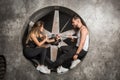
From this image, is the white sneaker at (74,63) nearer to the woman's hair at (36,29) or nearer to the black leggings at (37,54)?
the black leggings at (37,54)

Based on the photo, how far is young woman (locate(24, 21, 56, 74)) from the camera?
6.21 meters

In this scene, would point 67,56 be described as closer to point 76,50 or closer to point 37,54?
point 76,50

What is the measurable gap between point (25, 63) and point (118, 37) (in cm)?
198

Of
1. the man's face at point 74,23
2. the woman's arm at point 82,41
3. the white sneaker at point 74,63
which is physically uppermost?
the man's face at point 74,23

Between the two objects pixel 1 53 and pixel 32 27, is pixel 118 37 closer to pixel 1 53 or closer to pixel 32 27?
pixel 32 27

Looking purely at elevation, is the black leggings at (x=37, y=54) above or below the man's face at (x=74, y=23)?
below

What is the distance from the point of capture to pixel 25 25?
20.9 feet

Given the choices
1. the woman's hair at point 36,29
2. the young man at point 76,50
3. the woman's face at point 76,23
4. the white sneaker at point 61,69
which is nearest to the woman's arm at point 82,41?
the young man at point 76,50

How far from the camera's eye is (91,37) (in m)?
6.30

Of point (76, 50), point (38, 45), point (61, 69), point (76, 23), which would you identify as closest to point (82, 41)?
point (76, 50)

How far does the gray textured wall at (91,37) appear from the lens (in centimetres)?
623

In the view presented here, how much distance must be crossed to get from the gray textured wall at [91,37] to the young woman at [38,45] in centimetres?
16

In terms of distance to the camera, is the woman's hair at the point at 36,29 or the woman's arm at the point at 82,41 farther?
the woman's hair at the point at 36,29

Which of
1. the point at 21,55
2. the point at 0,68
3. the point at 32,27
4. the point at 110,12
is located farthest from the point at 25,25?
the point at 110,12
